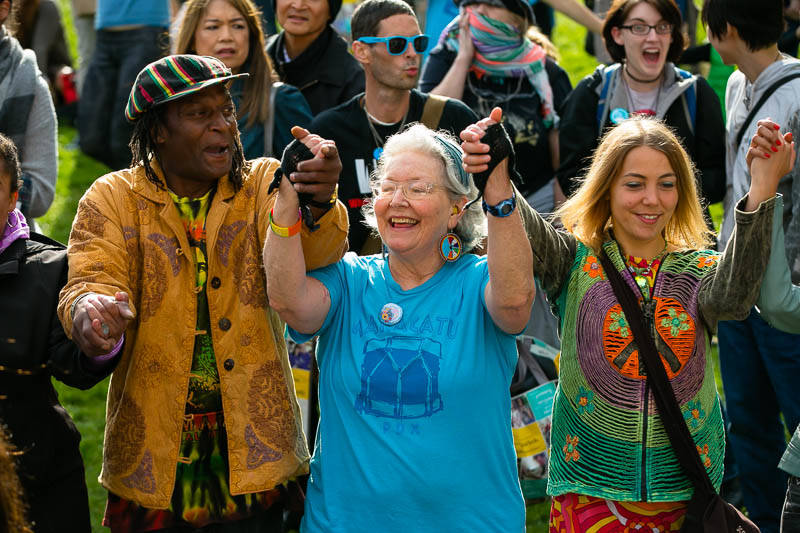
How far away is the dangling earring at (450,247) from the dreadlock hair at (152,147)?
2.32 feet

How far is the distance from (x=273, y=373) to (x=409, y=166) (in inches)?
31.7

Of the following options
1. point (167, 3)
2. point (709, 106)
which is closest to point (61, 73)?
point (167, 3)

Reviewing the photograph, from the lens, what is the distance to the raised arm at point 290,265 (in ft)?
10.6

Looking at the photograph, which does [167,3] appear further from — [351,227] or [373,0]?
[351,227]

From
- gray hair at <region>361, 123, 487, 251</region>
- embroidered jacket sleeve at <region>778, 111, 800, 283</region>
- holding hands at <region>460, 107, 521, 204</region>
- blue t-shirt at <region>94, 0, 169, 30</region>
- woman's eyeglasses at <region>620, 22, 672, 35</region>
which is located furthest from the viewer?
blue t-shirt at <region>94, 0, 169, 30</region>

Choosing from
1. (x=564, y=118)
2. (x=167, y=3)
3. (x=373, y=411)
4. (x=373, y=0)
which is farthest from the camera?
(x=167, y=3)

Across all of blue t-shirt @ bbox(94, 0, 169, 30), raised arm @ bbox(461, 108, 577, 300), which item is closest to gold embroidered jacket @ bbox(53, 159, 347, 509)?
raised arm @ bbox(461, 108, 577, 300)

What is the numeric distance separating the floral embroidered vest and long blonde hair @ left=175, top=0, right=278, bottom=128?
1.92 meters

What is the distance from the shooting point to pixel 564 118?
5570 mm

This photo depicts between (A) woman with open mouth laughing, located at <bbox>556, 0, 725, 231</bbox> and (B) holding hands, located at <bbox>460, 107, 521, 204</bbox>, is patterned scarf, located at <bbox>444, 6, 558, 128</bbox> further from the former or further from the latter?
(B) holding hands, located at <bbox>460, 107, 521, 204</bbox>

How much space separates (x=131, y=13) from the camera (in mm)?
7617

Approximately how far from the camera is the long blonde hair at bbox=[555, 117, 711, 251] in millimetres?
3893

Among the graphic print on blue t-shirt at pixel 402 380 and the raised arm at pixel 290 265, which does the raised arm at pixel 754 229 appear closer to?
the graphic print on blue t-shirt at pixel 402 380

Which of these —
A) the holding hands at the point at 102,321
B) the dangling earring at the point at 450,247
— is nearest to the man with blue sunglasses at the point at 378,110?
the dangling earring at the point at 450,247
